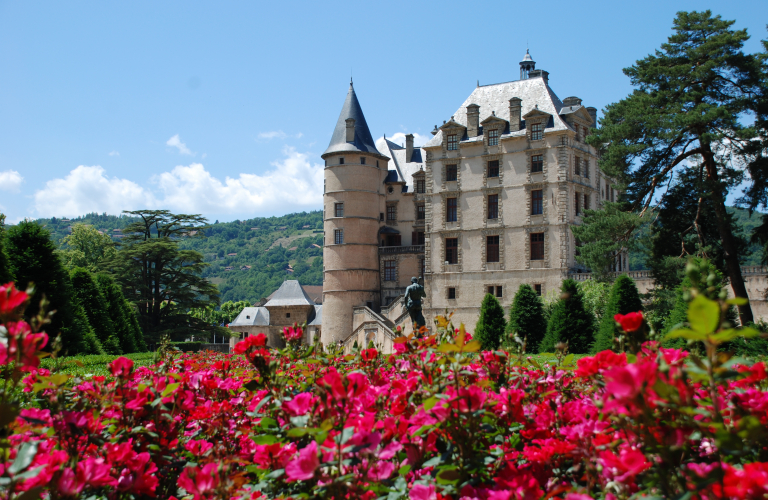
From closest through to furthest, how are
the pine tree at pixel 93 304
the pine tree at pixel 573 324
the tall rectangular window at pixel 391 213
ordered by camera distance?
the pine tree at pixel 573 324
the pine tree at pixel 93 304
the tall rectangular window at pixel 391 213

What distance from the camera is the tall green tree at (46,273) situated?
70.6 ft

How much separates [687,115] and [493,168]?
16333mm

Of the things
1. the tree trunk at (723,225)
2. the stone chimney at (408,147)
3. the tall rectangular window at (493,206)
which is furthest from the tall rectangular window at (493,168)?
the tree trunk at (723,225)

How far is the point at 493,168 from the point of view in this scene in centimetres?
4031

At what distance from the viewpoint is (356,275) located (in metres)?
46.2

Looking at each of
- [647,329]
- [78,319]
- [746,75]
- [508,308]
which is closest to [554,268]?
[508,308]

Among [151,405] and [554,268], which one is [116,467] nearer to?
[151,405]

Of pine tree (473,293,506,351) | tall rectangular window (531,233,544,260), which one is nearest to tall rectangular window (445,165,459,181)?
tall rectangular window (531,233,544,260)

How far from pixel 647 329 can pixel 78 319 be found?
23482 mm

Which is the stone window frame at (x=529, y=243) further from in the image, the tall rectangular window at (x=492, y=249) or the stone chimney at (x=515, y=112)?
the stone chimney at (x=515, y=112)

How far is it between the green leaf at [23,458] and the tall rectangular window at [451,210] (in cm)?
3956

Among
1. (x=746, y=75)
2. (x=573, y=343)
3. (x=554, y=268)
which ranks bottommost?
(x=573, y=343)

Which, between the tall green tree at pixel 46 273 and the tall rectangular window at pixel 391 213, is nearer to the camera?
the tall green tree at pixel 46 273

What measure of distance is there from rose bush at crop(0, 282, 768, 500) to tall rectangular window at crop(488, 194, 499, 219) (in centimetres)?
3650
